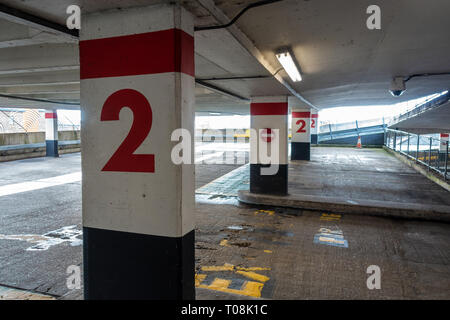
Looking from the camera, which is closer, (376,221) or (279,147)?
(376,221)

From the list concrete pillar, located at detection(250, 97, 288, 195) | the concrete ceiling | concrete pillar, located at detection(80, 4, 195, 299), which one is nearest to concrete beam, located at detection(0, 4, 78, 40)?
the concrete ceiling

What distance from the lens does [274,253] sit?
4.98m

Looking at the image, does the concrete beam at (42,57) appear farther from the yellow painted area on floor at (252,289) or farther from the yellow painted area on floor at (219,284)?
the yellow painted area on floor at (252,289)

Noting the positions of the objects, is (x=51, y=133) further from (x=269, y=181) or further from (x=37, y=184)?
(x=269, y=181)

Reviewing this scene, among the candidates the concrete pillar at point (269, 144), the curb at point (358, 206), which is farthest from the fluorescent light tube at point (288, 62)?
the curb at point (358, 206)

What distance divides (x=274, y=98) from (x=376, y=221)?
3715 mm

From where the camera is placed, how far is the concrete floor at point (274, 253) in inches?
152

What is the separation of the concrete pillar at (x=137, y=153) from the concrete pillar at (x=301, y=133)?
→ 13.9 m

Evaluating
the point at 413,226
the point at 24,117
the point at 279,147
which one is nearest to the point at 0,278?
the point at 279,147

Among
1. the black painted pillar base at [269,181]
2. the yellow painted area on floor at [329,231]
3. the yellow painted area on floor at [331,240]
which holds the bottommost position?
the yellow painted area on floor at [331,240]

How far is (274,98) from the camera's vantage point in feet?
26.8

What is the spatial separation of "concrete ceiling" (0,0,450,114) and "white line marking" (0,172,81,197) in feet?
14.5

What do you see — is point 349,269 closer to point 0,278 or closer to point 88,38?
point 88,38

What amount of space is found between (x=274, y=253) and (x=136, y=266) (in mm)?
2670
